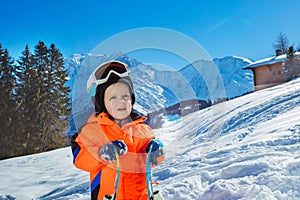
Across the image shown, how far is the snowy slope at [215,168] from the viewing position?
9.62 ft

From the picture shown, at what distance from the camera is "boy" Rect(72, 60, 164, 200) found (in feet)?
7.34

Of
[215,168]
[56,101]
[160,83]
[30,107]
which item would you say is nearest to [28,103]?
[30,107]

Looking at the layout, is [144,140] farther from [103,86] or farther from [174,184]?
[174,184]

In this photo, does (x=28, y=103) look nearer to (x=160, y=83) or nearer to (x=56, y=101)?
(x=56, y=101)

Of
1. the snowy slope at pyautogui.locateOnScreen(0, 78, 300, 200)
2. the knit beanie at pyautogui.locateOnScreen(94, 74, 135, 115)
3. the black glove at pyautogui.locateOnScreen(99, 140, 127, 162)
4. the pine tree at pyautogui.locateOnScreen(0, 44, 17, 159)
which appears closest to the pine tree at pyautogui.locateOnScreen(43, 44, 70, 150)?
the pine tree at pyautogui.locateOnScreen(0, 44, 17, 159)

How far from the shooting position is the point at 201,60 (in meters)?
2.22

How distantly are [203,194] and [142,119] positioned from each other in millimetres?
1533

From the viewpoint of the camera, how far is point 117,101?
2490mm

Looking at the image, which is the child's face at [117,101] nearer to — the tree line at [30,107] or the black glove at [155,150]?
the black glove at [155,150]

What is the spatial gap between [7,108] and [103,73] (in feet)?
74.0

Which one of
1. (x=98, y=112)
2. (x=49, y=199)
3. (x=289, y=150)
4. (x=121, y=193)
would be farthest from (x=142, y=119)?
(x=49, y=199)

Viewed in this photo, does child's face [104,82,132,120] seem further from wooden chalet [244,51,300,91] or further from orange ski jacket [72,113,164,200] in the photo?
wooden chalet [244,51,300,91]

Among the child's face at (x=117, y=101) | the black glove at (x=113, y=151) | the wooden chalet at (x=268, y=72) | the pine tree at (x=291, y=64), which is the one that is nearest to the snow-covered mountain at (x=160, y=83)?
the child's face at (x=117, y=101)

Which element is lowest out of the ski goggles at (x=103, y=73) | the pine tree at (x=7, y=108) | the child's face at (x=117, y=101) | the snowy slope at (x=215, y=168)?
the snowy slope at (x=215, y=168)
